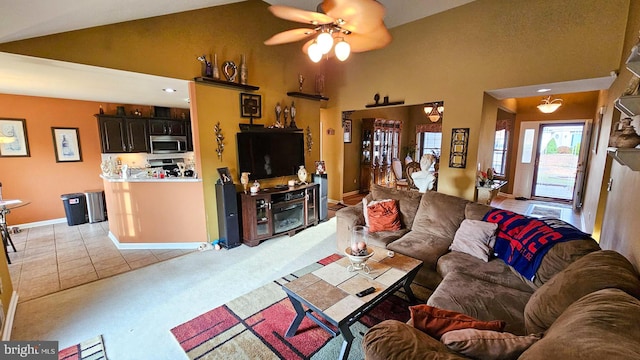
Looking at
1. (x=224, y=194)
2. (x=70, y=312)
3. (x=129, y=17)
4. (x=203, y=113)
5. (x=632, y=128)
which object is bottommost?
(x=70, y=312)

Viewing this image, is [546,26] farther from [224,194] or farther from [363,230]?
[224,194]

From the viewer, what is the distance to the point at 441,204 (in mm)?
2951

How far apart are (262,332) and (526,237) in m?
2.31

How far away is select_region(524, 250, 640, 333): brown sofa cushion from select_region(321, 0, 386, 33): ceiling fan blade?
83.4 inches

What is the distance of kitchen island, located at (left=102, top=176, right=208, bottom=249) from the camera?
3590 millimetres

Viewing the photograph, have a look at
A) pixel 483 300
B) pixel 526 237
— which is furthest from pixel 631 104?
pixel 483 300

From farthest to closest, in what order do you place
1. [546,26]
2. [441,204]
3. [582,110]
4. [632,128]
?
[582,110]
[546,26]
[441,204]
[632,128]

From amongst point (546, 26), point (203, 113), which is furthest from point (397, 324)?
point (546, 26)

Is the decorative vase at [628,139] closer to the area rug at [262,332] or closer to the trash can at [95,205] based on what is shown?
the area rug at [262,332]

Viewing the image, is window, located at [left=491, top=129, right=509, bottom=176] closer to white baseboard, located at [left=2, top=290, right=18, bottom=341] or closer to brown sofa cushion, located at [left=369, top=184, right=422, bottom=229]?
brown sofa cushion, located at [left=369, top=184, right=422, bottom=229]

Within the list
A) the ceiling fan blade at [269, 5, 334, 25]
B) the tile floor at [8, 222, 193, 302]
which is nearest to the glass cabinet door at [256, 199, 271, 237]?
the tile floor at [8, 222, 193, 302]

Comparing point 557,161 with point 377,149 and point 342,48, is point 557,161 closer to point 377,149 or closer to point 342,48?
point 377,149

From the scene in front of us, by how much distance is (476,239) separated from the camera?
2424 millimetres

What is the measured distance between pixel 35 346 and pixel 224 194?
215 cm
